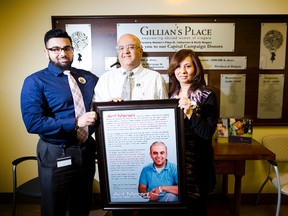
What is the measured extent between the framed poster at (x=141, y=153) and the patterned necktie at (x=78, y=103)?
1.00ft

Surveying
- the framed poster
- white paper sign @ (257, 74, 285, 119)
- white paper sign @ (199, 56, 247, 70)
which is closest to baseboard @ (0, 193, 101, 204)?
the framed poster

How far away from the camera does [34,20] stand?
2566mm

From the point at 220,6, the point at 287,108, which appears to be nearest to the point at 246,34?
the point at 220,6

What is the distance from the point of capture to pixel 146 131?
143cm

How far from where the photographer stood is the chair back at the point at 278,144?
2.62m

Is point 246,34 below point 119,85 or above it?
above

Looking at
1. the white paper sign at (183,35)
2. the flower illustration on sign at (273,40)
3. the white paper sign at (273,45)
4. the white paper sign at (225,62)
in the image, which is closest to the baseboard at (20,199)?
the white paper sign at (183,35)

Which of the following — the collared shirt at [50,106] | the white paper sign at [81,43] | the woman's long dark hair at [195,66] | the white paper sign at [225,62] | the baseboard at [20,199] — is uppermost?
the white paper sign at [81,43]

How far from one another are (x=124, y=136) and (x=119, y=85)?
42cm

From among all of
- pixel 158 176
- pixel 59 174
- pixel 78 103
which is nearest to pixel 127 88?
pixel 78 103

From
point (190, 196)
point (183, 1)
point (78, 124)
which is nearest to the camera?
point (78, 124)

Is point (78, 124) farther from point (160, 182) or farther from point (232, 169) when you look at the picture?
point (232, 169)

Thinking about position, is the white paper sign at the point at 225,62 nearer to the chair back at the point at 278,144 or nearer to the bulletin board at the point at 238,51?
the bulletin board at the point at 238,51

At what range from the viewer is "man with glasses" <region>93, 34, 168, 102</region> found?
1641 millimetres
